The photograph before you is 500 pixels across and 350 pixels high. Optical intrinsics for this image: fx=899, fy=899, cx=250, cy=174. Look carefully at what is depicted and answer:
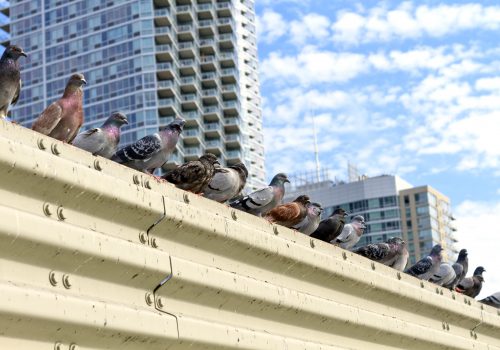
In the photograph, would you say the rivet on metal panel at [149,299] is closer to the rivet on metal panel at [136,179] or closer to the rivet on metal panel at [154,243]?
the rivet on metal panel at [154,243]

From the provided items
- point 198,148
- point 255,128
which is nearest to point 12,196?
point 198,148

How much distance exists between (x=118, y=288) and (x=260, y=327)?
63.6 inches

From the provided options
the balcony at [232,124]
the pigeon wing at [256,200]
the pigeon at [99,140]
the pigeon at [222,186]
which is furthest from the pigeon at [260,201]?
the balcony at [232,124]

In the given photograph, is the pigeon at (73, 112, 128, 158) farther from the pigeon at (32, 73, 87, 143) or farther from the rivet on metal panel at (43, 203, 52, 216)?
the rivet on metal panel at (43, 203, 52, 216)

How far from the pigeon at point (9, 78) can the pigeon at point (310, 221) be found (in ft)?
14.7

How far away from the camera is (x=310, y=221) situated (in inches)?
416

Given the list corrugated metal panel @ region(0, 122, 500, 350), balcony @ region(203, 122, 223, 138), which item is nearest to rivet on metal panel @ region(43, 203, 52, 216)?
corrugated metal panel @ region(0, 122, 500, 350)

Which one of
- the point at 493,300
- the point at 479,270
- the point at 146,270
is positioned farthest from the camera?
the point at 479,270

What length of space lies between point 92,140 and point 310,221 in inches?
158

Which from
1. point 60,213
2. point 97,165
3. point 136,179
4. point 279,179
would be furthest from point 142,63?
point 60,213

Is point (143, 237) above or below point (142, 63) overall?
below

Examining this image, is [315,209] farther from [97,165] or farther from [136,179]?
[97,165]

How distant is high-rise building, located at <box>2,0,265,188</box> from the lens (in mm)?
83750

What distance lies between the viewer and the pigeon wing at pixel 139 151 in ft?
26.2
